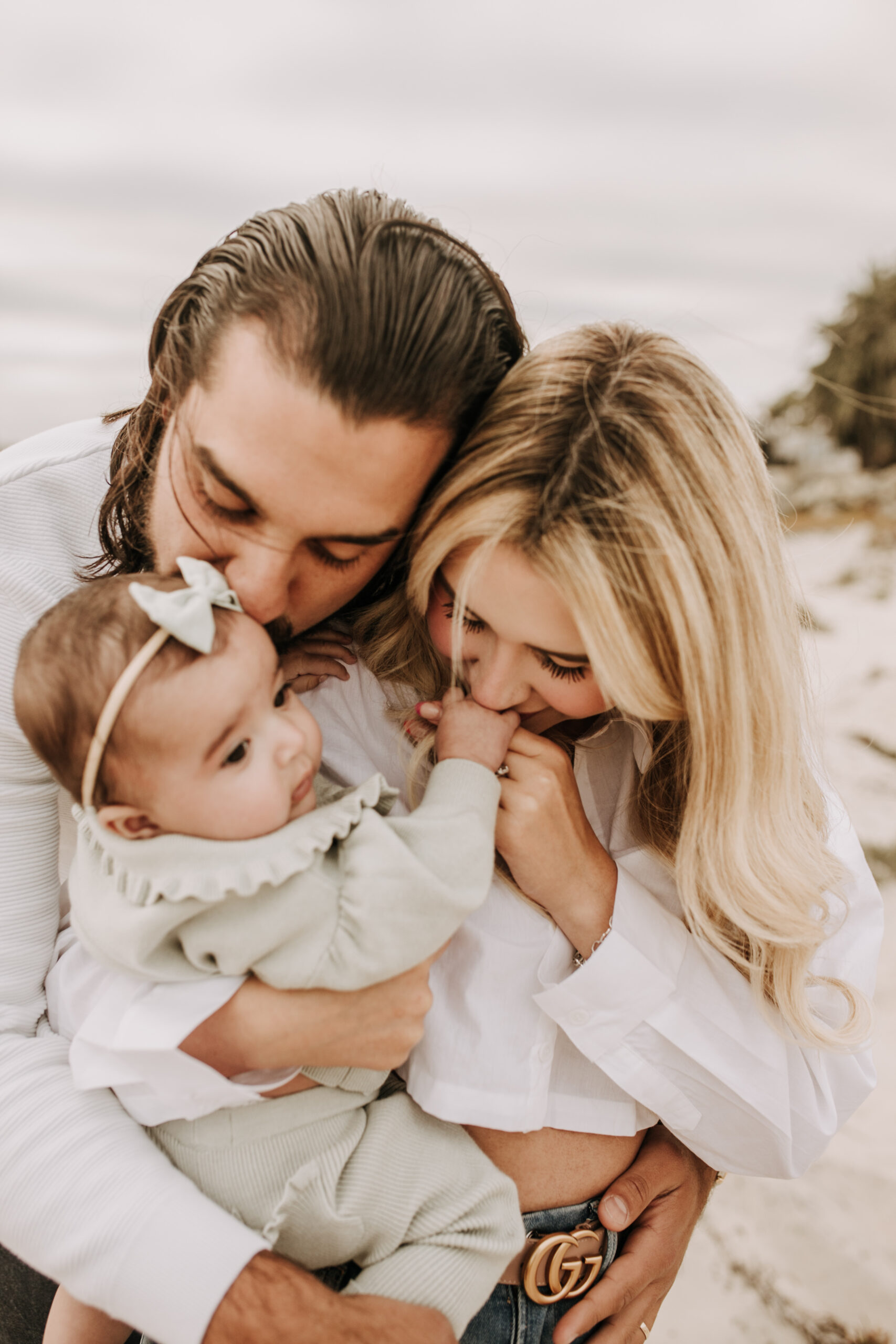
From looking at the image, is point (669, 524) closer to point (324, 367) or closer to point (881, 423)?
point (324, 367)

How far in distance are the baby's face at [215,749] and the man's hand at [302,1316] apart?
67cm

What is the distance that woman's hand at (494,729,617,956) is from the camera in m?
1.67

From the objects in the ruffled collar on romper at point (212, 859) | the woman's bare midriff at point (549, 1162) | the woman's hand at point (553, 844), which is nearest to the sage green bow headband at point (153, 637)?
the ruffled collar on romper at point (212, 859)

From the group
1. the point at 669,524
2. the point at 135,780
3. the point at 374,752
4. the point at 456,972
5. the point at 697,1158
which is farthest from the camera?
the point at 697,1158

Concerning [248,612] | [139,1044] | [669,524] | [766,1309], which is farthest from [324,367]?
[766,1309]

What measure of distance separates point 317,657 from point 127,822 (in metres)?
0.63

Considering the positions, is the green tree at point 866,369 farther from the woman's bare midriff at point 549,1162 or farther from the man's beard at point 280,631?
the woman's bare midriff at point 549,1162

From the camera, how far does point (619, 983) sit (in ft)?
5.56

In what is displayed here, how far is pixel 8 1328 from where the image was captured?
183 centimetres

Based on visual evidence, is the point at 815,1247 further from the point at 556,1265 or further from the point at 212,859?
the point at 212,859

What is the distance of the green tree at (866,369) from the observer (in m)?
9.79

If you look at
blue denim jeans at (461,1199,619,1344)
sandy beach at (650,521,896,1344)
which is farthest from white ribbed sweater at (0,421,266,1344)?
sandy beach at (650,521,896,1344)

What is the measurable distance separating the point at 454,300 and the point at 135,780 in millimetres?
941

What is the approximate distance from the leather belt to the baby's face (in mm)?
973
